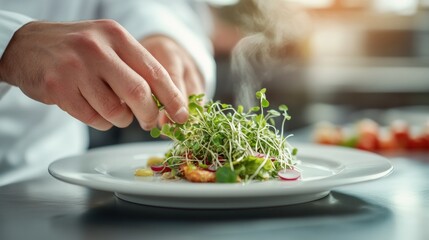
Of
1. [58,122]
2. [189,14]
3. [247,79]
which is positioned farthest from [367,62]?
[58,122]

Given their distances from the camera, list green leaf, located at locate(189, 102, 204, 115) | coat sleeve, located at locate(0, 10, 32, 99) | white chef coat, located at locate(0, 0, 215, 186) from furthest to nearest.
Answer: white chef coat, located at locate(0, 0, 215, 186), green leaf, located at locate(189, 102, 204, 115), coat sleeve, located at locate(0, 10, 32, 99)

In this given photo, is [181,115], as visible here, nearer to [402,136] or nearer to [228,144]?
[228,144]

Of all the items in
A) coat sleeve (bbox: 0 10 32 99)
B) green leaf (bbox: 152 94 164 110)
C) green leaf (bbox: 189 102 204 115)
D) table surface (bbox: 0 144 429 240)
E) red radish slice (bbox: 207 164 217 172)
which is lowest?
table surface (bbox: 0 144 429 240)

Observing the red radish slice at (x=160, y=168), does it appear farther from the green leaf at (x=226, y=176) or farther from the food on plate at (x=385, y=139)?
the food on plate at (x=385, y=139)

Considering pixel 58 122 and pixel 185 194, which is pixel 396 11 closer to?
pixel 58 122

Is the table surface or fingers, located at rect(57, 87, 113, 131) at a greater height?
fingers, located at rect(57, 87, 113, 131)

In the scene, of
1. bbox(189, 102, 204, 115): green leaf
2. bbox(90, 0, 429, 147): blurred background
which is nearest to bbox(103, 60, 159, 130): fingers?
bbox(189, 102, 204, 115): green leaf

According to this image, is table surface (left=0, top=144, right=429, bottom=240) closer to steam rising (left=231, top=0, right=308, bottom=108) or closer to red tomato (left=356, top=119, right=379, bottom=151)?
red tomato (left=356, top=119, right=379, bottom=151)

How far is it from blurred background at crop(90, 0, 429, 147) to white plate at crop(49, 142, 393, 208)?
3.93m

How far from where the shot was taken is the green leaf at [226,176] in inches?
41.9

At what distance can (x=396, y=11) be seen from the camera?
20.9 ft

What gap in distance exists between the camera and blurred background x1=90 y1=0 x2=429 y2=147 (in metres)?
5.58

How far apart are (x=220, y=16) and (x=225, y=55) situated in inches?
15.0

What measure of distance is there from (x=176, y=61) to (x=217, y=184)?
720 mm
